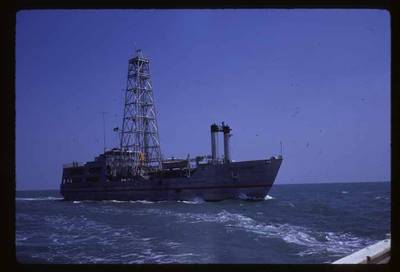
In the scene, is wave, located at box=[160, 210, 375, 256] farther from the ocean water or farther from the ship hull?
the ship hull

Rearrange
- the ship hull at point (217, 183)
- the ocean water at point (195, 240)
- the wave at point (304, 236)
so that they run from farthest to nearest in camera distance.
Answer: the ship hull at point (217, 183), the wave at point (304, 236), the ocean water at point (195, 240)

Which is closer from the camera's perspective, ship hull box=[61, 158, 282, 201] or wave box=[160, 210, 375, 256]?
wave box=[160, 210, 375, 256]

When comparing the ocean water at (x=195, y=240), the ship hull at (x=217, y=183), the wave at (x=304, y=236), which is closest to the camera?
the ocean water at (x=195, y=240)

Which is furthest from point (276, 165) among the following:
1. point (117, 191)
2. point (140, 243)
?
point (140, 243)

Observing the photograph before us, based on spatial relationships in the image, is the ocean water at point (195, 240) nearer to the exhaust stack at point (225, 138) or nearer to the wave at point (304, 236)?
the wave at point (304, 236)

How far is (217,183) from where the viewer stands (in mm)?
41312

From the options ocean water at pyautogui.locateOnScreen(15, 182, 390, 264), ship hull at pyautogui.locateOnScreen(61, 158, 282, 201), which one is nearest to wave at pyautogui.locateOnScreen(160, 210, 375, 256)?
ocean water at pyautogui.locateOnScreen(15, 182, 390, 264)

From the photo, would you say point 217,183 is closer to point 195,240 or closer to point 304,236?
point 304,236

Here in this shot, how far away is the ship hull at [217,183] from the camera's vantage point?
132ft

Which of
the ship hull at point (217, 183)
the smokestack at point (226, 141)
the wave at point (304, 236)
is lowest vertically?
the wave at point (304, 236)

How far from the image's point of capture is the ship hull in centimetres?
4034

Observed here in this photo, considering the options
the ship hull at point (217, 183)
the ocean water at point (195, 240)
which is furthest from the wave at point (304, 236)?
the ship hull at point (217, 183)

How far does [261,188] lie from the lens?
4072 cm
